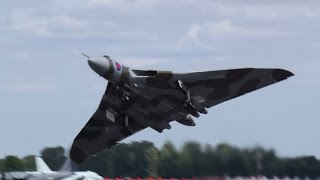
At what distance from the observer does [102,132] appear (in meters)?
44.2

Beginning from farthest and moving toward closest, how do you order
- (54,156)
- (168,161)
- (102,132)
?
(54,156) → (168,161) → (102,132)

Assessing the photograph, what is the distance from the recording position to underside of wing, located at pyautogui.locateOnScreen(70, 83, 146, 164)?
4109cm

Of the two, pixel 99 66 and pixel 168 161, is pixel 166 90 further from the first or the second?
pixel 168 161

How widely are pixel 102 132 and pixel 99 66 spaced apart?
1001 cm

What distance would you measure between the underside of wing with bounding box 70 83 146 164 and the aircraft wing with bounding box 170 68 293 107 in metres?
4.39

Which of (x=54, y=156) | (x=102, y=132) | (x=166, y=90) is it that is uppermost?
(x=166, y=90)

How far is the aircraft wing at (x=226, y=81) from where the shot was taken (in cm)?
3644

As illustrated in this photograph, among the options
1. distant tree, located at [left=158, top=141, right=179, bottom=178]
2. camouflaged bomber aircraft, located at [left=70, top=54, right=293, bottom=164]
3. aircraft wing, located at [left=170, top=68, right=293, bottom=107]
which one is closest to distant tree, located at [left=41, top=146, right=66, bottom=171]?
distant tree, located at [left=158, top=141, right=179, bottom=178]

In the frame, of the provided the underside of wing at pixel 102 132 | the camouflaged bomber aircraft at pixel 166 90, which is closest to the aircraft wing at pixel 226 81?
the camouflaged bomber aircraft at pixel 166 90

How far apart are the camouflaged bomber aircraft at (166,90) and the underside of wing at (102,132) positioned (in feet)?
0.37

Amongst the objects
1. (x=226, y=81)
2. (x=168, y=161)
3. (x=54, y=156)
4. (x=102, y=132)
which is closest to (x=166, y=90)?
(x=226, y=81)

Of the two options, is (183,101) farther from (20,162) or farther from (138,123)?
(20,162)

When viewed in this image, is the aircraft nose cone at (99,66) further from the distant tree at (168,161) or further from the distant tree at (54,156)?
the distant tree at (54,156)

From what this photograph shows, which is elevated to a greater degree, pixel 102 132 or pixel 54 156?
pixel 102 132
